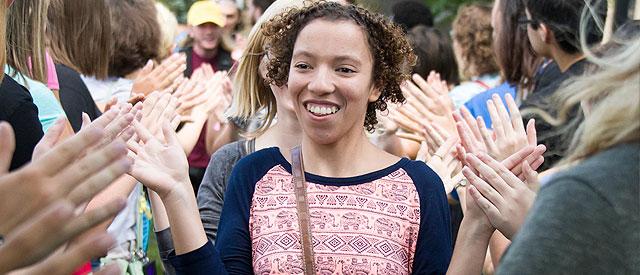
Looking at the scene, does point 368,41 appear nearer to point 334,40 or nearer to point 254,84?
point 334,40

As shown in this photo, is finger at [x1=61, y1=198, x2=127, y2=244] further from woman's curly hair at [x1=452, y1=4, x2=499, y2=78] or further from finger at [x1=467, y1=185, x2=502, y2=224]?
woman's curly hair at [x1=452, y1=4, x2=499, y2=78]

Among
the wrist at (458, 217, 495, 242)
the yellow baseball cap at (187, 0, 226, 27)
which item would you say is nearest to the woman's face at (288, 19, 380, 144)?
the wrist at (458, 217, 495, 242)

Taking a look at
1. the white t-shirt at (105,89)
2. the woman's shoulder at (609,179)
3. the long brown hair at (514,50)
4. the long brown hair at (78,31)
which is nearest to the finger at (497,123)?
the woman's shoulder at (609,179)

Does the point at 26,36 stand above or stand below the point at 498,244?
above

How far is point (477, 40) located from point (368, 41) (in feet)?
14.6

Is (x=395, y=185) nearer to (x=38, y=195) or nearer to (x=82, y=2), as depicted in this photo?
(x=38, y=195)

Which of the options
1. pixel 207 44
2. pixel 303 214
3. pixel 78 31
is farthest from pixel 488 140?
pixel 207 44

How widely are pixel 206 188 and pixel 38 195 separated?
2356mm

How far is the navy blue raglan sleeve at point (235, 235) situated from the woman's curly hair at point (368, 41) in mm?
377

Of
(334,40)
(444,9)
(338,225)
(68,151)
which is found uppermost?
(68,151)

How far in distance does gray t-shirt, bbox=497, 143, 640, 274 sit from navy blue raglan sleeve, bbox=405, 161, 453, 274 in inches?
49.1

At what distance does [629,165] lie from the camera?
2010 millimetres

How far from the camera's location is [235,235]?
3.32 m

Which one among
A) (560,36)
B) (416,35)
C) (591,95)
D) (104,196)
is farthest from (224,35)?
(591,95)
